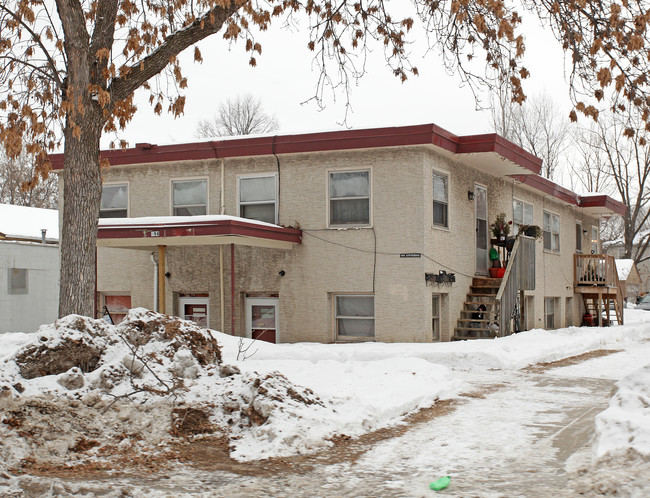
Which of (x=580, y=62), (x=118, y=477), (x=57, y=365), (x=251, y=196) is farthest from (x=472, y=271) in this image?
(x=118, y=477)

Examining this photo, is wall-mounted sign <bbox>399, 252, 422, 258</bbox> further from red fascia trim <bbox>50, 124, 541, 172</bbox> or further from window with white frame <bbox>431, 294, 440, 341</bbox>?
red fascia trim <bbox>50, 124, 541, 172</bbox>

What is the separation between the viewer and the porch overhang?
1716cm

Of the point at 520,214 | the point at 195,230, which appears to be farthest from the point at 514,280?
the point at 195,230

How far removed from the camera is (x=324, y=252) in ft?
63.9

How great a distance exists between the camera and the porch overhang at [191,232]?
56.3 ft

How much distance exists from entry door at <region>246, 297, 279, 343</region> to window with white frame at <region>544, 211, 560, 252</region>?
1159cm

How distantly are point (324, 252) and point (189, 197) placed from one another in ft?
14.0

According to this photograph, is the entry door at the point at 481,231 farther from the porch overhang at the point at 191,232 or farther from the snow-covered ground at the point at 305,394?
the snow-covered ground at the point at 305,394

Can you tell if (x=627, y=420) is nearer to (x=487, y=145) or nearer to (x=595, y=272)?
(x=487, y=145)

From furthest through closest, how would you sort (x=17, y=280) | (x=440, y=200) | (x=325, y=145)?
(x=17, y=280)
(x=440, y=200)
(x=325, y=145)

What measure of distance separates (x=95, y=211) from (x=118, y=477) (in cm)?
511

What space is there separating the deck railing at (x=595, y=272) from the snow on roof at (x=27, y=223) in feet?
72.1

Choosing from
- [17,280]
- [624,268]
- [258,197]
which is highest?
[258,197]

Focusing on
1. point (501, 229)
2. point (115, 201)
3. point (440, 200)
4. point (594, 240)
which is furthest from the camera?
point (594, 240)
